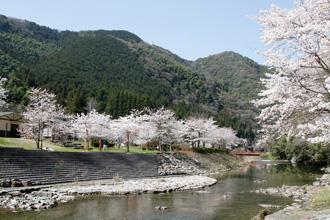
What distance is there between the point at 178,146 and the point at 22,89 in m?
42.8

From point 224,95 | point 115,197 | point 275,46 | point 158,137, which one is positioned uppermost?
point 224,95

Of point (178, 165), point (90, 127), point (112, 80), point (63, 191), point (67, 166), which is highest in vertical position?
point (112, 80)

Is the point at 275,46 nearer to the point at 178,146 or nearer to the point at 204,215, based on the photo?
the point at 204,215

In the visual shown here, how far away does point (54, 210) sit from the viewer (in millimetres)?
13461

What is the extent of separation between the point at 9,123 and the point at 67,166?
59.8ft

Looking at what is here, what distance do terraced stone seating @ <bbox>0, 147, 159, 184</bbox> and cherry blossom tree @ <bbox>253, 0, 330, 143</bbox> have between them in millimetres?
15350

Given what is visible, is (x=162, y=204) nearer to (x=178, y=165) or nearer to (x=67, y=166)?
(x=67, y=166)

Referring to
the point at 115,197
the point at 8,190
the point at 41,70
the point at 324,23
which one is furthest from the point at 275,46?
the point at 41,70

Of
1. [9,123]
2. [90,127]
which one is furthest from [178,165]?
[9,123]

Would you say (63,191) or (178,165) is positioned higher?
(63,191)

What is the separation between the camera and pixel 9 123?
119 feet

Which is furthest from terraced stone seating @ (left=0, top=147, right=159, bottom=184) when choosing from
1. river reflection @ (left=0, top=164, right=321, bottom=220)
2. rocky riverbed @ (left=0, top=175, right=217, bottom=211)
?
river reflection @ (left=0, top=164, right=321, bottom=220)

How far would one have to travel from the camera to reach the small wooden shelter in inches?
1390

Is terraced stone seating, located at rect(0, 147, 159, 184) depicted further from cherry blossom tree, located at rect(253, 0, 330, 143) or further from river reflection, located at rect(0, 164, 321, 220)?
cherry blossom tree, located at rect(253, 0, 330, 143)
